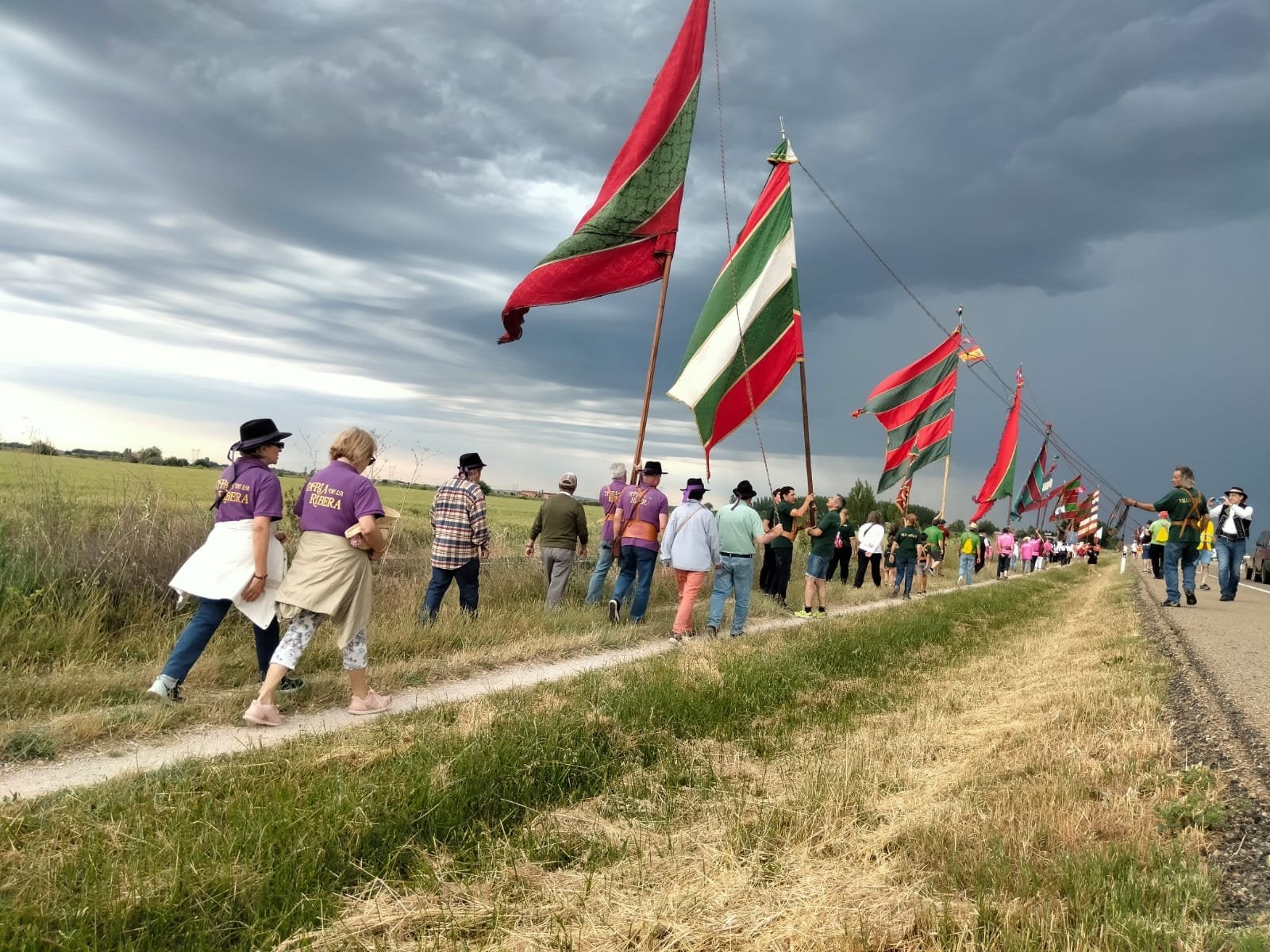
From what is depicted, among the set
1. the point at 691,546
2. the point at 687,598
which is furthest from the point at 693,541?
the point at 687,598

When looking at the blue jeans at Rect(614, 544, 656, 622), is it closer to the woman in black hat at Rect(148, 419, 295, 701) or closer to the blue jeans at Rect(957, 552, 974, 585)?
the woman in black hat at Rect(148, 419, 295, 701)

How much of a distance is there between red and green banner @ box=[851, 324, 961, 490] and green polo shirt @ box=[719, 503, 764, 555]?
880 cm

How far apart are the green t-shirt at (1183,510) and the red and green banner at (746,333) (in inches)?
234

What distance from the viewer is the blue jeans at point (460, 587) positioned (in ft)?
29.7

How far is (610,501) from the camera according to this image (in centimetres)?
1073

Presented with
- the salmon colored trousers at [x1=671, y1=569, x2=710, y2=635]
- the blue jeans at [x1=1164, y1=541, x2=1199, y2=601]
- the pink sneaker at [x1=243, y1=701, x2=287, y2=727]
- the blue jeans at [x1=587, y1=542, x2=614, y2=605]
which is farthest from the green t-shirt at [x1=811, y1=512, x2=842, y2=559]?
the pink sneaker at [x1=243, y1=701, x2=287, y2=727]

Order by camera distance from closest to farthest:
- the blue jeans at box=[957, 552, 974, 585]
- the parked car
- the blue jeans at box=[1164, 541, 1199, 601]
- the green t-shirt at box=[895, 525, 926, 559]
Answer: the blue jeans at box=[1164, 541, 1199, 601], the green t-shirt at box=[895, 525, 926, 559], the blue jeans at box=[957, 552, 974, 585], the parked car

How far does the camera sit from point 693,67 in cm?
1015

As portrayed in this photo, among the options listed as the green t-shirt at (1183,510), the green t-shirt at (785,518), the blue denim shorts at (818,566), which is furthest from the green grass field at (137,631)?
the green t-shirt at (1183,510)

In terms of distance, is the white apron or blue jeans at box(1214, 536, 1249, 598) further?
blue jeans at box(1214, 536, 1249, 598)

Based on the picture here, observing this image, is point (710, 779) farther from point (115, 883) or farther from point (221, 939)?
point (115, 883)

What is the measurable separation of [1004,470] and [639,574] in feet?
64.4

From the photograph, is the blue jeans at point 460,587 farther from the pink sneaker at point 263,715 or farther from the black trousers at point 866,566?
the black trousers at point 866,566

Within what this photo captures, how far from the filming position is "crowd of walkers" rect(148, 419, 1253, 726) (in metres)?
5.44
